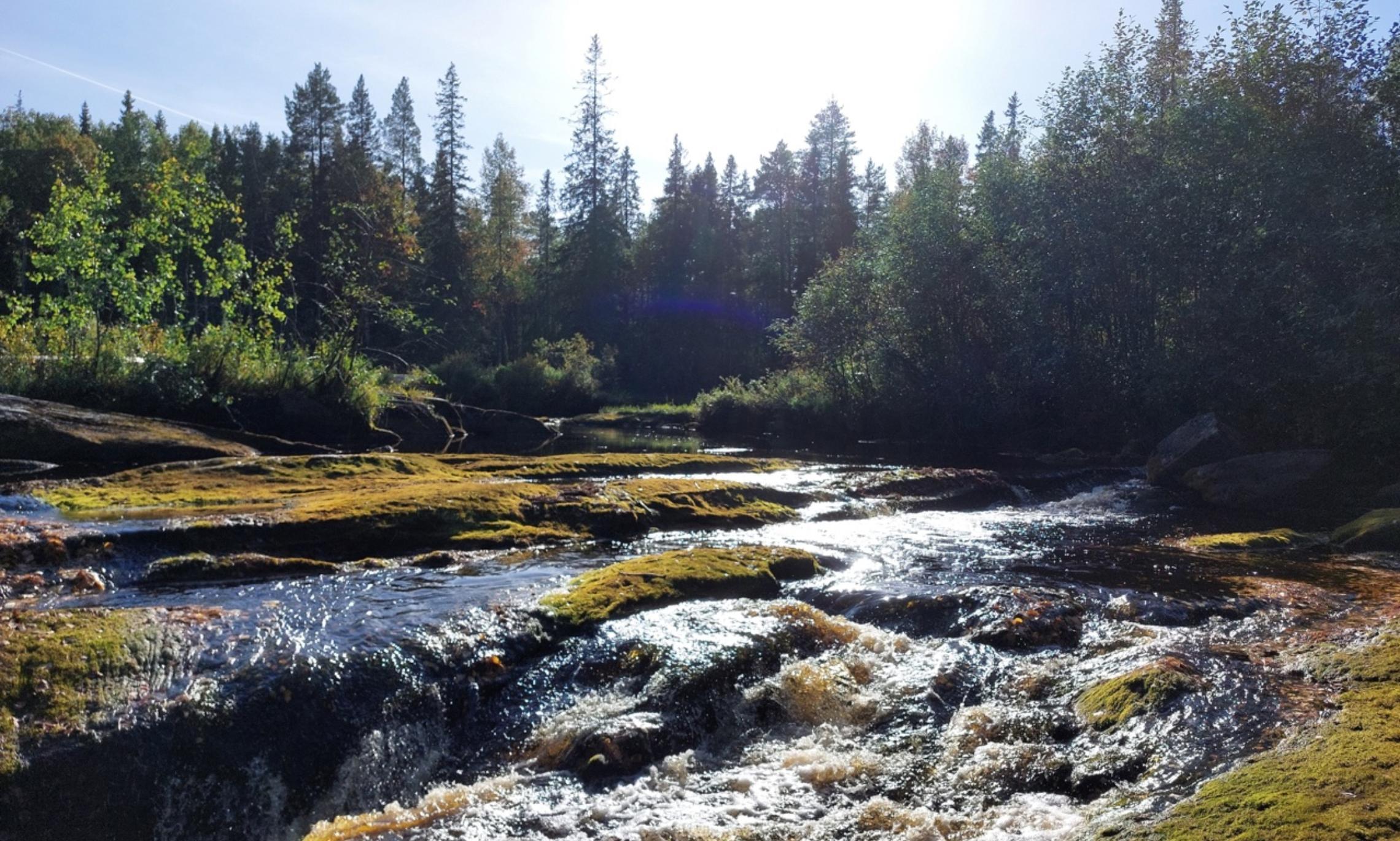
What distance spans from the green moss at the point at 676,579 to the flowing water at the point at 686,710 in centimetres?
23

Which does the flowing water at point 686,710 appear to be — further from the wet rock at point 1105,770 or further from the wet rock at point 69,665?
the wet rock at point 69,665

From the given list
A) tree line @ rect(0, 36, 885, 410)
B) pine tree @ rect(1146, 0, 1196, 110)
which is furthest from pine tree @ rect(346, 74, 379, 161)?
pine tree @ rect(1146, 0, 1196, 110)

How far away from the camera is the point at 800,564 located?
838cm

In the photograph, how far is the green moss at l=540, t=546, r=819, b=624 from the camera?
6453mm

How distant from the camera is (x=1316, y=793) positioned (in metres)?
3.12

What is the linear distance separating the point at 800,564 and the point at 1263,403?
16415 millimetres

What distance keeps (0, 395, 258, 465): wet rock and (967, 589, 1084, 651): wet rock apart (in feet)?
34.7

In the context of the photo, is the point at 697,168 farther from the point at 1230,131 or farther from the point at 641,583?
the point at 641,583

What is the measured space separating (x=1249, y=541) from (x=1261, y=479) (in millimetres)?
5160

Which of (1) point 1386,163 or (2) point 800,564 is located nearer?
(2) point 800,564

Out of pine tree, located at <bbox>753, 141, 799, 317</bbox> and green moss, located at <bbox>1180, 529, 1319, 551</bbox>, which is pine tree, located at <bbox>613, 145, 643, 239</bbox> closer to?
pine tree, located at <bbox>753, 141, 799, 317</bbox>

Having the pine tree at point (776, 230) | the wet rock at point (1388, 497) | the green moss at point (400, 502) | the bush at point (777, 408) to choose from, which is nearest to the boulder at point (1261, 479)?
the wet rock at point (1388, 497)

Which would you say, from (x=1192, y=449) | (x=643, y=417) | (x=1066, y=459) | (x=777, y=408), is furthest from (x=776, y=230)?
(x=1192, y=449)

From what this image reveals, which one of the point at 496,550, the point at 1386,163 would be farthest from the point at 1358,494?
the point at 496,550
